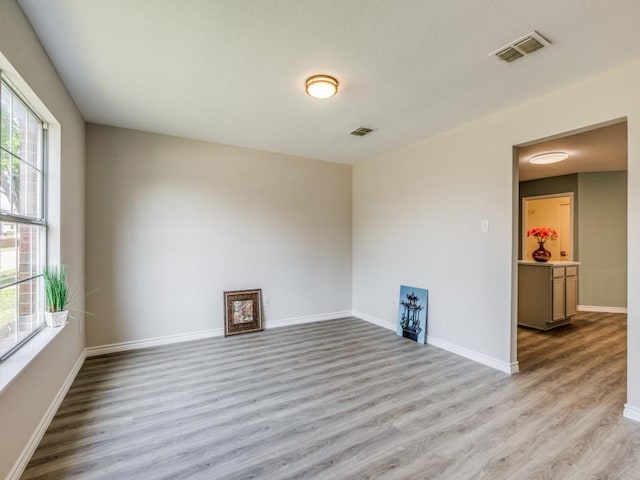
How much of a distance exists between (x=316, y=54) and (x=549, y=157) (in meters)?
3.98

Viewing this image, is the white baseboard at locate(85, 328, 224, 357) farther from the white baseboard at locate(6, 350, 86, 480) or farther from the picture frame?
the white baseboard at locate(6, 350, 86, 480)

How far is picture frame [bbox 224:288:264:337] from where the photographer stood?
13.3 ft

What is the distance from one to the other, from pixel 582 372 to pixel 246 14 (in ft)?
13.1

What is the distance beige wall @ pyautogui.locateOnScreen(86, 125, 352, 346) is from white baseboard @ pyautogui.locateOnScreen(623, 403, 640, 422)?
3327 millimetres

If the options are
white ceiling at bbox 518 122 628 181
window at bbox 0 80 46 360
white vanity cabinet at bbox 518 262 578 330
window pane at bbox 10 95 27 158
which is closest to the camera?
window at bbox 0 80 46 360

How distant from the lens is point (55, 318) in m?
2.29

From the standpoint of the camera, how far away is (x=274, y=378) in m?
2.87

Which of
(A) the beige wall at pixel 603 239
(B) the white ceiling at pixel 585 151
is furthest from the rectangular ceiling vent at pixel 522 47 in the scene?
(A) the beige wall at pixel 603 239

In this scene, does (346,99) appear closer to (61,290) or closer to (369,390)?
(369,390)

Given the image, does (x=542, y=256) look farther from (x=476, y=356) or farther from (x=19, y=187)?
(x=19, y=187)

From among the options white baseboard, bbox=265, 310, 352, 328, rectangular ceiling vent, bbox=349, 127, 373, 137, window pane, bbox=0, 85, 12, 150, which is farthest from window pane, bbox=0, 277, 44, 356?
rectangular ceiling vent, bbox=349, 127, 373, 137

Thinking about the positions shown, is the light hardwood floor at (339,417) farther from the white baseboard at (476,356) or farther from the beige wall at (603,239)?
the beige wall at (603,239)

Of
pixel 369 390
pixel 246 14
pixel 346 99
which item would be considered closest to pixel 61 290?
pixel 246 14

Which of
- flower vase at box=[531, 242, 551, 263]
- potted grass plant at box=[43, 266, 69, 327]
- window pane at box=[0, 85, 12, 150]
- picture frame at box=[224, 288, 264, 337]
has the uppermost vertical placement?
window pane at box=[0, 85, 12, 150]
